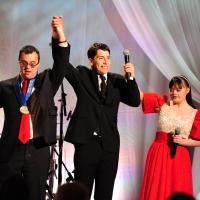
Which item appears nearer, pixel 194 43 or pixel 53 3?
pixel 194 43

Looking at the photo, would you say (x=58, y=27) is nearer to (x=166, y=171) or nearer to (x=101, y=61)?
(x=101, y=61)

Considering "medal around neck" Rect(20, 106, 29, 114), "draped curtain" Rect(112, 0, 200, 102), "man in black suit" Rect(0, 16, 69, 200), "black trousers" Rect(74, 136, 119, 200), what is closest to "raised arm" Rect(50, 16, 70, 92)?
"man in black suit" Rect(0, 16, 69, 200)

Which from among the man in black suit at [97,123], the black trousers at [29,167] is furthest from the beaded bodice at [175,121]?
the black trousers at [29,167]

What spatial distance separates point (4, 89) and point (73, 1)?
85.2 inches

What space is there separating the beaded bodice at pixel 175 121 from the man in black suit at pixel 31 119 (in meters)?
0.98

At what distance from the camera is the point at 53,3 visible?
4668 mm

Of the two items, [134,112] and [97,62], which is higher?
[97,62]

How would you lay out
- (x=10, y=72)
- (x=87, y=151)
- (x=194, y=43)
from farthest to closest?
1. (x=10, y=72)
2. (x=194, y=43)
3. (x=87, y=151)

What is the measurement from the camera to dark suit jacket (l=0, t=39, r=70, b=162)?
2.68 metres

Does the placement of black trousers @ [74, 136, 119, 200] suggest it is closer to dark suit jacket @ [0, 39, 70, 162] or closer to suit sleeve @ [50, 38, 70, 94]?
dark suit jacket @ [0, 39, 70, 162]

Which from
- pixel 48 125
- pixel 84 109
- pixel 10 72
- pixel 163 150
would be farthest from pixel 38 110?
pixel 10 72

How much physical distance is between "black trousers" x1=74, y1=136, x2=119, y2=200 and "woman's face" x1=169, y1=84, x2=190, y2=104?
0.62m

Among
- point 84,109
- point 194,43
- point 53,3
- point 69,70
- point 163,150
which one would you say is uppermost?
point 53,3

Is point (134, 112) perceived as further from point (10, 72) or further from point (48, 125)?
point (48, 125)
